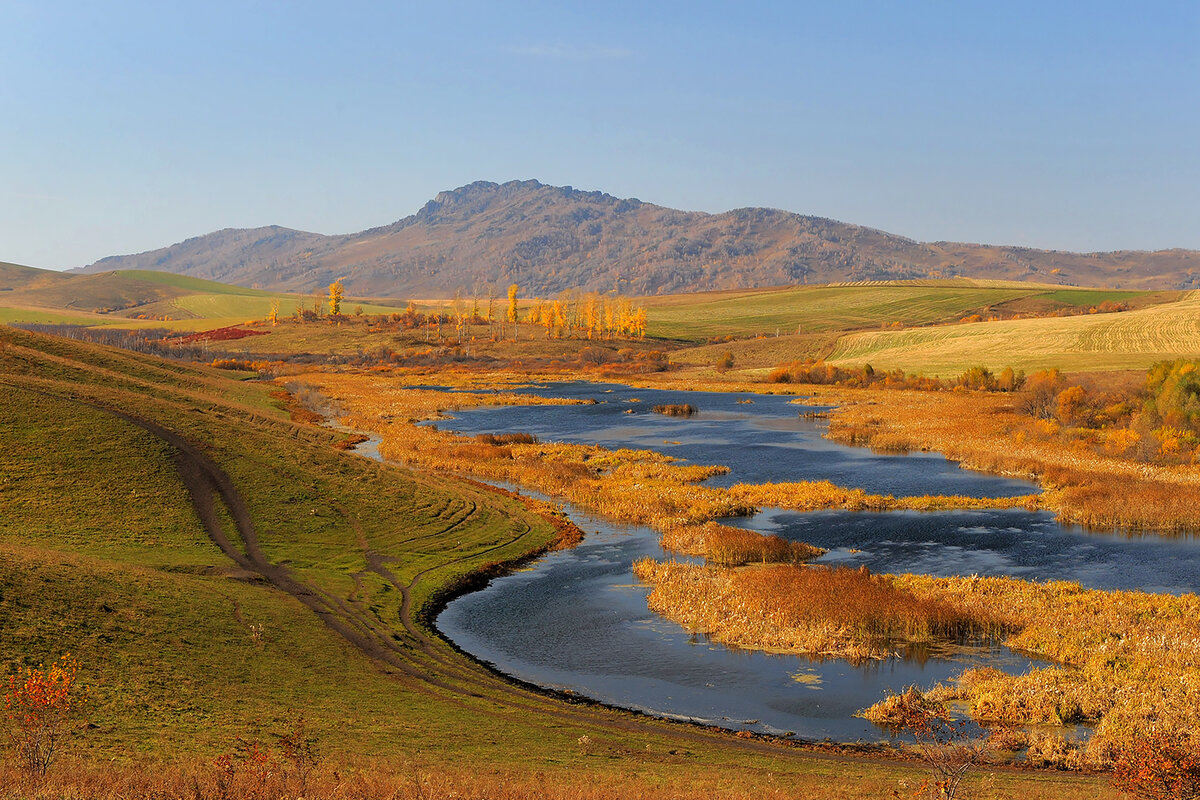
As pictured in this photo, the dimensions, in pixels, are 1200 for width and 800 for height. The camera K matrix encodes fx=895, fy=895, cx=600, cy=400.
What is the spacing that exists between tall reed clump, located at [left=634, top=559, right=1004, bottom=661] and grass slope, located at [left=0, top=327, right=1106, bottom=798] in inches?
364

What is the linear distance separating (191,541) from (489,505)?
18.6 meters

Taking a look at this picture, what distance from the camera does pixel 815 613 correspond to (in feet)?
116

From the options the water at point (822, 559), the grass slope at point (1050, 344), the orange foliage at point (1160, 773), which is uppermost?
the grass slope at point (1050, 344)

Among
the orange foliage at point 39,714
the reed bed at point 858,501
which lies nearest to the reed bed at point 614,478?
the reed bed at point 858,501

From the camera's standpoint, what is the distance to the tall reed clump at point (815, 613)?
3369cm

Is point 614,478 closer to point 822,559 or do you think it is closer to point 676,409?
point 822,559

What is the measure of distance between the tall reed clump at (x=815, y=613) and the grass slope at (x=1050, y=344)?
105485 mm

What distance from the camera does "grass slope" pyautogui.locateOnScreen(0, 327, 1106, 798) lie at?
850 inches

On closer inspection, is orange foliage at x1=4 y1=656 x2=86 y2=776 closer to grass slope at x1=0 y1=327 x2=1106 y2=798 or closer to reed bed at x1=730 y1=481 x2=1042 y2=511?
grass slope at x1=0 y1=327 x2=1106 y2=798

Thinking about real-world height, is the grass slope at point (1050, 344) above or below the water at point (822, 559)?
above

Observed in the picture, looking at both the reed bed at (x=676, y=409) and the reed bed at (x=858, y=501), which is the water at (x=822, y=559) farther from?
the reed bed at (x=676, y=409)

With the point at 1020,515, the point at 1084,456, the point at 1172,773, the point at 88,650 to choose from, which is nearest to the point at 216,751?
the point at 88,650

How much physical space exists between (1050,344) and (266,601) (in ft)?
480

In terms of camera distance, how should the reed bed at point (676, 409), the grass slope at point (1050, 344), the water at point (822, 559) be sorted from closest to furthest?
the water at point (822, 559)
the reed bed at point (676, 409)
the grass slope at point (1050, 344)
